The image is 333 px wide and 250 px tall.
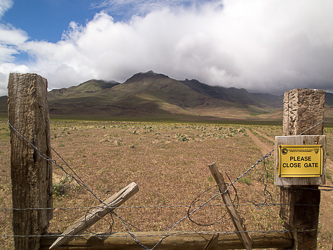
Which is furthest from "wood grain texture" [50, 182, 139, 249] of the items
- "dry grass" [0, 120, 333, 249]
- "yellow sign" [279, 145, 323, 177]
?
"yellow sign" [279, 145, 323, 177]

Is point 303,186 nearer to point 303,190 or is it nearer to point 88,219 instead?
point 303,190

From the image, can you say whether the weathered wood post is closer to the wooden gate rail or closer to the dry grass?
the wooden gate rail

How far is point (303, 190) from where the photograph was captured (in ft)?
9.12

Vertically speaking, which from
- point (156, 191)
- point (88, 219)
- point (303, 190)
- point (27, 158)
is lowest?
point (156, 191)

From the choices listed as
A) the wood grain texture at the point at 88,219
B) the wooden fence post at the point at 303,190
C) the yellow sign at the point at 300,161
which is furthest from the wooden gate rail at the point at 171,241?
the yellow sign at the point at 300,161

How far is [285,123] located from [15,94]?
156 inches

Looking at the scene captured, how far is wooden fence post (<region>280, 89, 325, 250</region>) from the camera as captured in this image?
2.69 meters

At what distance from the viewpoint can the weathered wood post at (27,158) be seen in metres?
2.62

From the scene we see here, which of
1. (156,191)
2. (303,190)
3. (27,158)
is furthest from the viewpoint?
(156,191)

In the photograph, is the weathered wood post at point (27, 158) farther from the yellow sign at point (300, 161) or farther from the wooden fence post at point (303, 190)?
the wooden fence post at point (303, 190)

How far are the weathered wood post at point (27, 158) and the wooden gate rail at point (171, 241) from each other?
0.31 meters

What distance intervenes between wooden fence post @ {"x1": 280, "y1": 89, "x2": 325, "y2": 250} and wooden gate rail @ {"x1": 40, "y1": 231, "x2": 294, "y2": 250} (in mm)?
250

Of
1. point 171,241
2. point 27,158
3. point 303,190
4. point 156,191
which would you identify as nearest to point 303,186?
point 303,190

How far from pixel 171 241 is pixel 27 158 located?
7.90ft
